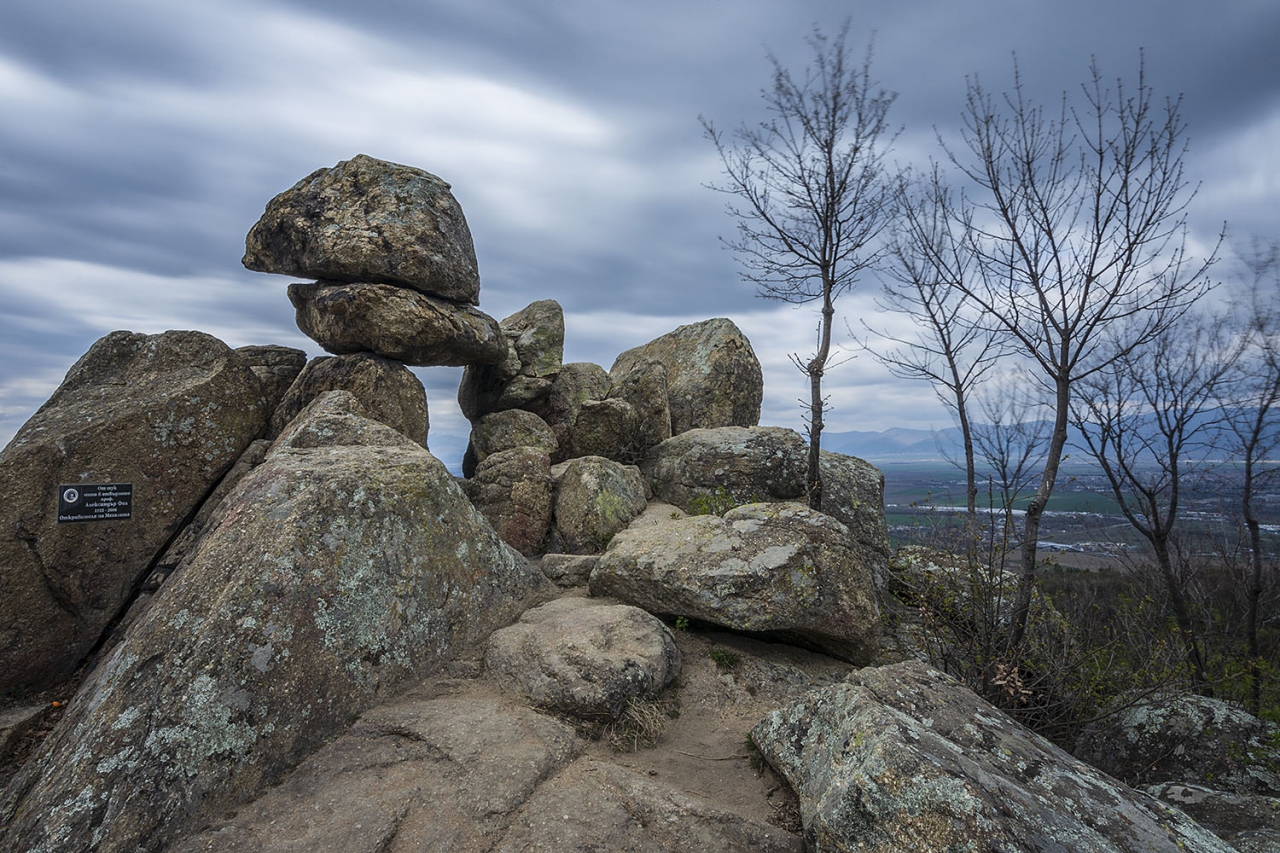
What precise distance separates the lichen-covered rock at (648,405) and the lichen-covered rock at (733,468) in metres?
0.88

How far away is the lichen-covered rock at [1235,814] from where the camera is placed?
5.66 m

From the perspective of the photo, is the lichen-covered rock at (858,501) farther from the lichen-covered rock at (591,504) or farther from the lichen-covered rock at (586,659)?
the lichen-covered rock at (586,659)

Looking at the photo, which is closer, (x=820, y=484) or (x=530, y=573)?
(x=530, y=573)

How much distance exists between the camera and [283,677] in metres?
5.29

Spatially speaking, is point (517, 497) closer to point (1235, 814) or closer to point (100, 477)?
point (100, 477)

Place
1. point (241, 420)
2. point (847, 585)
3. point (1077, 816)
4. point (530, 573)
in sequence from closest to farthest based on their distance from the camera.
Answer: point (1077, 816) → point (847, 585) → point (530, 573) → point (241, 420)

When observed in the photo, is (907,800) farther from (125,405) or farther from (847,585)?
(125,405)

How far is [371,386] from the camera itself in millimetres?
11156

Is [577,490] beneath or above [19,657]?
above

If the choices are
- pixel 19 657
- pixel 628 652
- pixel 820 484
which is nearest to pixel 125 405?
pixel 19 657

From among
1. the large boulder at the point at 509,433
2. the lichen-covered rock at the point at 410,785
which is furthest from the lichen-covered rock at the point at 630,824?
the large boulder at the point at 509,433

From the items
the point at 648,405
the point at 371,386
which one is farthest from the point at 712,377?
the point at 371,386

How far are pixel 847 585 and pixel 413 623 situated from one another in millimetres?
4884

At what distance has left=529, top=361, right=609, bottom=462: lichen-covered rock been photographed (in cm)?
1453
